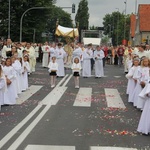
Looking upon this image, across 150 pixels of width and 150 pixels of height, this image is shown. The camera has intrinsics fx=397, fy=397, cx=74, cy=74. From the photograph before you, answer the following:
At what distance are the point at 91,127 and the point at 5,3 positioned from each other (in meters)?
42.4

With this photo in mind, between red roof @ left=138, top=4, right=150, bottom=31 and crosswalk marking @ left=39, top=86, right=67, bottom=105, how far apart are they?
63.0 metres

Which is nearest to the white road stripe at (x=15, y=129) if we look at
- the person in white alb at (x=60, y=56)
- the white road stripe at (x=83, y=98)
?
the white road stripe at (x=83, y=98)

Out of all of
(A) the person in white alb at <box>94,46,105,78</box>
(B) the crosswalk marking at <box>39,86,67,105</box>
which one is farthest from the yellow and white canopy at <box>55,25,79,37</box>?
(B) the crosswalk marking at <box>39,86,67,105</box>

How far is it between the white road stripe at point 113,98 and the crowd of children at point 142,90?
1.48ft

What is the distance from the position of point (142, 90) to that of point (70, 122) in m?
1.98

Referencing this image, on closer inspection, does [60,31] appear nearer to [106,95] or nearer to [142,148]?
[106,95]

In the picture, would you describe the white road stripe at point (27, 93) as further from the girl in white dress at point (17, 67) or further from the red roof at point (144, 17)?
the red roof at point (144, 17)

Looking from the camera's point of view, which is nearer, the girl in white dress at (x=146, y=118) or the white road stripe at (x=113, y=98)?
the girl in white dress at (x=146, y=118)

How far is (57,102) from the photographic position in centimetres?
1309

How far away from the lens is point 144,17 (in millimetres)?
80625

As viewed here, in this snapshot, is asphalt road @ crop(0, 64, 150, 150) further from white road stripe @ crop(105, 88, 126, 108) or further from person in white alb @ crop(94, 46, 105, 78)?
person in white alb @ crop(94, 46, 105, 78)

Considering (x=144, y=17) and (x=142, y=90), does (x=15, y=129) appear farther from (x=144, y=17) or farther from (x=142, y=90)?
(x=144, y=17)

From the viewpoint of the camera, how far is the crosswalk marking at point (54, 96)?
1304 centimetres

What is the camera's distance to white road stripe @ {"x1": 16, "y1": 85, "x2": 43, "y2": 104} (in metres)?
13.5
